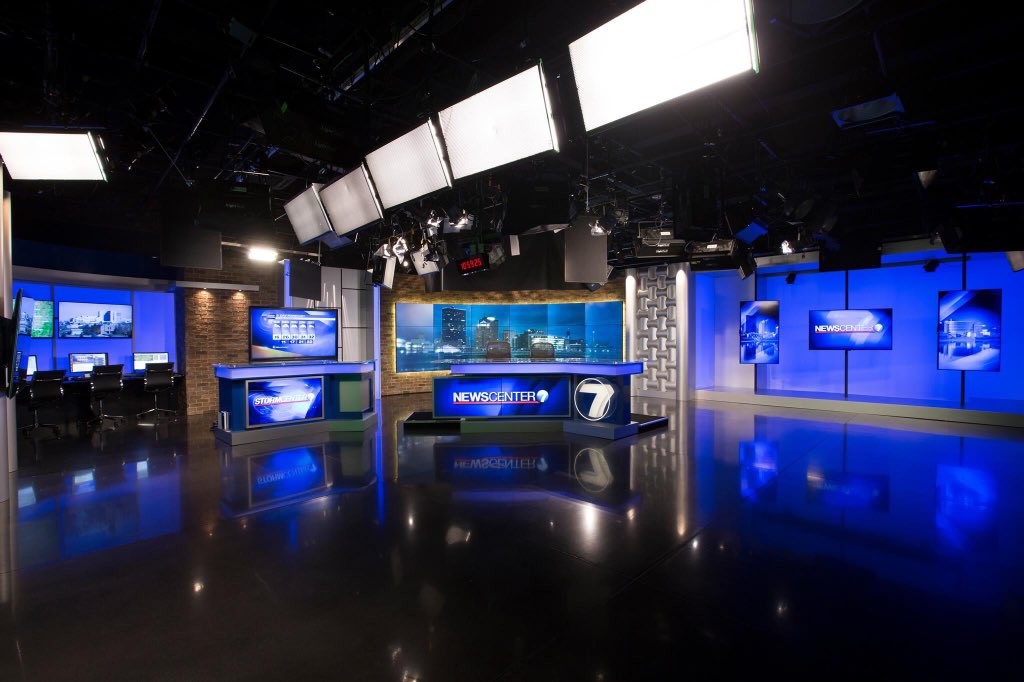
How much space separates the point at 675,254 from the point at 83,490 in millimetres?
8548

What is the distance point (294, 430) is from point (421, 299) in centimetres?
585

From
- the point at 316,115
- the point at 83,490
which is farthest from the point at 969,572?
the point at 83,490

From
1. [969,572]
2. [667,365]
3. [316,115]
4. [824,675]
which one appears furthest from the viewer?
[667,365]

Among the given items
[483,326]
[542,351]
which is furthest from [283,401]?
[483,326]

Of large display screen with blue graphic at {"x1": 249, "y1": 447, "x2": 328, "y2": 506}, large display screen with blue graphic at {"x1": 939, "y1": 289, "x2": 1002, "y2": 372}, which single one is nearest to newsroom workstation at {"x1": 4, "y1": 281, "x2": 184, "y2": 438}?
large display screen with blue graphic at {"x1": 249, "y1": 447, "x2": 328, "y2": 506}

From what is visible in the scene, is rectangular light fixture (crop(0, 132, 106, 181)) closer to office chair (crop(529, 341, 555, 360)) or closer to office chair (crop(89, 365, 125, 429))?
office chair (crop(529, 341, 555, 360))

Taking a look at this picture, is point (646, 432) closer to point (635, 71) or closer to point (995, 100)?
point (995, 100)

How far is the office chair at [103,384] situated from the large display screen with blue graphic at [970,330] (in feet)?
49.0

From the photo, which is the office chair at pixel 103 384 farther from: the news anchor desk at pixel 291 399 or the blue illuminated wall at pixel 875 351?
the blue illuminated wall at pixel 875 351

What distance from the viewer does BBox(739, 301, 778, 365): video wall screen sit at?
10289 mm

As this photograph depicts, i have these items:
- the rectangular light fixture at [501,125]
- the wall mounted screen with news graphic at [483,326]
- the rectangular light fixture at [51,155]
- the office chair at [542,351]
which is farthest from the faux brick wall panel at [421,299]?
the rectangular light fixture at [501,125]

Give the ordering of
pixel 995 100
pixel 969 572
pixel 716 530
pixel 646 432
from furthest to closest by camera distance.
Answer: pixel 646 432, pixel 995 100, pixel 716 530, pixel 969 572

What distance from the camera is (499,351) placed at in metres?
7.63

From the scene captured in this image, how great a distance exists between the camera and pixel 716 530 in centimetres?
338
